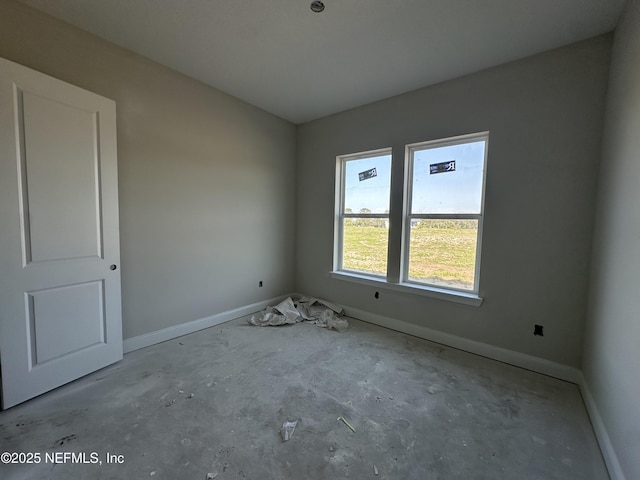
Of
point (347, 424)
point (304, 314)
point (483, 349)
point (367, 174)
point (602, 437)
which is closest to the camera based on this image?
point (602, 437)

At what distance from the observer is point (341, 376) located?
2270mm

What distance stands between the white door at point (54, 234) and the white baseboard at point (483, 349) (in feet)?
9.22

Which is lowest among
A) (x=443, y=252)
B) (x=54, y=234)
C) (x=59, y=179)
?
(x=443, y=252)

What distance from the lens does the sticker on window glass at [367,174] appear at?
3481 millimetres

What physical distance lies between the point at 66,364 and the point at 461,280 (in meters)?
3.61

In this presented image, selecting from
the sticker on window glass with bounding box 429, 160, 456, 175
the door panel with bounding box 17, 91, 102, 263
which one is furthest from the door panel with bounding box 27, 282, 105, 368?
the sticker on window glass with bounding box 429, 160, 456, 175

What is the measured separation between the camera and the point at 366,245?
141 inches

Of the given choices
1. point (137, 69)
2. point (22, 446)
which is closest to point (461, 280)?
point (22, 446)

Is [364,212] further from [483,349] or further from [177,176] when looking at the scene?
[177,176]

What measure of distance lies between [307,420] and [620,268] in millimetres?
2178

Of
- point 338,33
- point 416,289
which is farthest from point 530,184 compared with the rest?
point 338,33

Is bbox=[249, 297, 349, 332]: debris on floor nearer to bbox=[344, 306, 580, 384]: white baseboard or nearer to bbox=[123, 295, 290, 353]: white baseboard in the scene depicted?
bbox=[123, 295, 290, 353]: white baseboard

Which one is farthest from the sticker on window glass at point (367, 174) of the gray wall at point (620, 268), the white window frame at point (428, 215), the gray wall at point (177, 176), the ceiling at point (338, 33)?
the gray wall at point (620, 268)

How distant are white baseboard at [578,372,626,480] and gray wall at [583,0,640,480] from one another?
4cm
